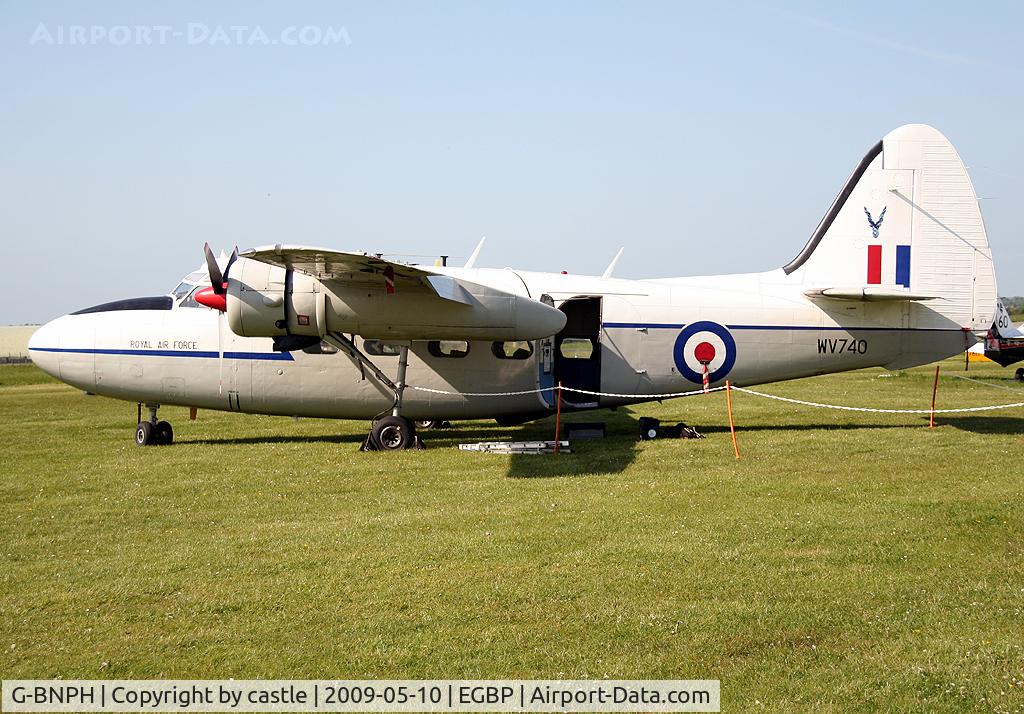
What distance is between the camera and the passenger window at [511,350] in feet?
49.3

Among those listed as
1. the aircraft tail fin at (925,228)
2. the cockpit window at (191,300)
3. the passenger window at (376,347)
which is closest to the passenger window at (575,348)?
the passenger window at (376,347)

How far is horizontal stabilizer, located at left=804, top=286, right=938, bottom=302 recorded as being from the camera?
14633 mm

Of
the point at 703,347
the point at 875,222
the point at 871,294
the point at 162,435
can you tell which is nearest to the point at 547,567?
the point at 703,347

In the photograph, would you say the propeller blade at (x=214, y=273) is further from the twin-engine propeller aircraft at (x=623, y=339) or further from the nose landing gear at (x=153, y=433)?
the nose landing gear at (x=153, y=433)

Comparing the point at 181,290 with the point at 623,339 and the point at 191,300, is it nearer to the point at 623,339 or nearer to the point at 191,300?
the point at 191,300

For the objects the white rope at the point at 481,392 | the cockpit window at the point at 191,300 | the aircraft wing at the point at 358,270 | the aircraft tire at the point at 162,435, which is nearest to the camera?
the aircraft wing at the point at 358,270

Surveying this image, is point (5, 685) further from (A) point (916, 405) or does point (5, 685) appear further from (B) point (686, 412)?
(A) point (916, 405)

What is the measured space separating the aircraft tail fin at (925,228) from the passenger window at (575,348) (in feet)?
13.0

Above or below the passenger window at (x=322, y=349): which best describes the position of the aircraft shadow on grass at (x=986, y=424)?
below

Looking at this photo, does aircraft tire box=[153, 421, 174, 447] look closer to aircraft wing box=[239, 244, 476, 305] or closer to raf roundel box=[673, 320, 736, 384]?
aircraft wing box=[239, 244, 476, 305]

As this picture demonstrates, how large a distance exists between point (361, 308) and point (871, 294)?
325 inches

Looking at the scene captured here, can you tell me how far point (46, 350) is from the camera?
1534cm

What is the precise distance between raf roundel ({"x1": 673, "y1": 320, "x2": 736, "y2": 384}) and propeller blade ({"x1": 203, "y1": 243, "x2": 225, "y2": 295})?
7.44 meters

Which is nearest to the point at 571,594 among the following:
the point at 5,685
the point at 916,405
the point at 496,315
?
the point at 5,685
